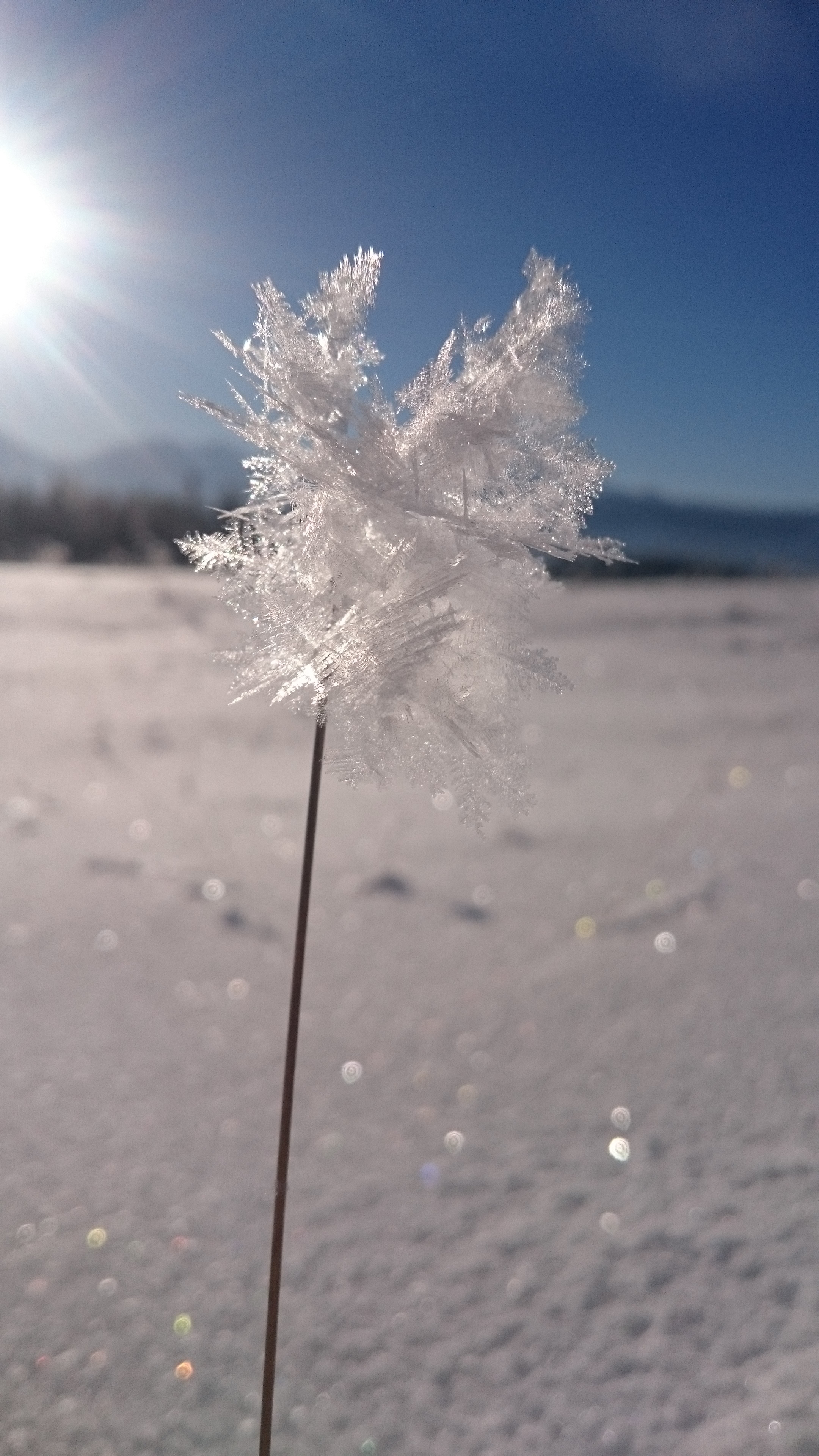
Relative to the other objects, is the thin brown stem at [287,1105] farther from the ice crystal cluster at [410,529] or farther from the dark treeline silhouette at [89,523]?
the dark treeline silhouette at [89,523]

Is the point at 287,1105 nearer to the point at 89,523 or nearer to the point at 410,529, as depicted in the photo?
the point at 410,529

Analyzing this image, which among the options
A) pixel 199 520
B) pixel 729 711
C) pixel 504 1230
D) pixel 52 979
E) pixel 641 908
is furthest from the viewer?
pixel 199 520

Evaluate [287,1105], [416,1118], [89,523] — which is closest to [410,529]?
[287,1105]

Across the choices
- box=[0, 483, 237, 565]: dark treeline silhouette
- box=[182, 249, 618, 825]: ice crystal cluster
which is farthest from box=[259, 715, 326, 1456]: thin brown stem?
box=[0, 483, 237, 565]: dark treeline silhouette

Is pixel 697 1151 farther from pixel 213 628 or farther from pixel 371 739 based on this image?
pixel 213 628

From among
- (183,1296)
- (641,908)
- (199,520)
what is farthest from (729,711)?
(199,520)

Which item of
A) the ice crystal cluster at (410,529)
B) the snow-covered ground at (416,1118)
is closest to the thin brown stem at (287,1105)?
the ice crystal cluster at (410,529)

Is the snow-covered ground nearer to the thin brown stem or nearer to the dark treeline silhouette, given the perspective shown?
the thin brown stem
